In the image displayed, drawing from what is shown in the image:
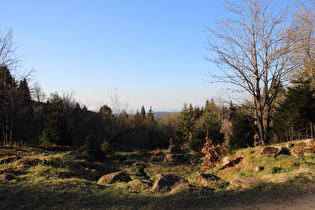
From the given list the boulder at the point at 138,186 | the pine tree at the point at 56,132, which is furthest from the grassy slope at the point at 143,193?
the pine tree at the point at 56,132

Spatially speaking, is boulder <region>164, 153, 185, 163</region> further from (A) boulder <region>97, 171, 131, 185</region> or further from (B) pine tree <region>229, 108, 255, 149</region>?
(A) boulder <region>97, 171, 131, 185</region>

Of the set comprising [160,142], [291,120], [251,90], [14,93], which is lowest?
[160,142]

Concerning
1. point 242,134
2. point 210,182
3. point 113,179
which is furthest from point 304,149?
point 113,179

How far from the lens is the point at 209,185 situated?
557 centimetres

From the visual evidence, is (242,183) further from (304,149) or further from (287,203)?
(304,149)

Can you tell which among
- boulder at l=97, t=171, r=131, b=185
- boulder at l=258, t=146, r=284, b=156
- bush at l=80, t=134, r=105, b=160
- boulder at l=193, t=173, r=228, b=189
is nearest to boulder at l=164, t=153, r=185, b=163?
bush at l=80, t=134, r=105, b=160

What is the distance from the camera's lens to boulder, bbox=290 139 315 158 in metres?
6.78

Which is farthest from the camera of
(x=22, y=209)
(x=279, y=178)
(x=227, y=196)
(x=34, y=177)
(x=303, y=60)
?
(x=303, y=60)

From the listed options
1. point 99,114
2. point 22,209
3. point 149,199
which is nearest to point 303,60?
point 149,199

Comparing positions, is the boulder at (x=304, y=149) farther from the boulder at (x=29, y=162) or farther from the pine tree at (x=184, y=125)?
the pine tree at (x=184, y=125)

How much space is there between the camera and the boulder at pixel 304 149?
6777 mm

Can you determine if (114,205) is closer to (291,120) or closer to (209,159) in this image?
(209,159)

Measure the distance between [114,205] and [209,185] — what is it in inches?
106

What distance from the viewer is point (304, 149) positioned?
6.93 m
